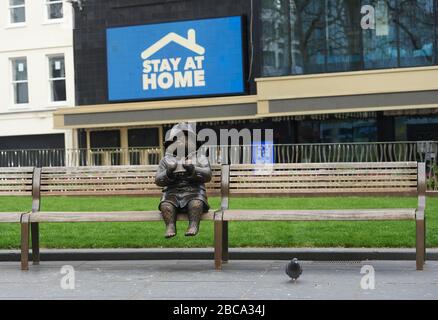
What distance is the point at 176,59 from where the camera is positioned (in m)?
26.6

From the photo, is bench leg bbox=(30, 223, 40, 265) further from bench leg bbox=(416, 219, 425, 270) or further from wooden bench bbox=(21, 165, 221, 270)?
bench leg bbox=(416, 219, 425, 270)

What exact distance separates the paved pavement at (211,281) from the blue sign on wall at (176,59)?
18.1 metres

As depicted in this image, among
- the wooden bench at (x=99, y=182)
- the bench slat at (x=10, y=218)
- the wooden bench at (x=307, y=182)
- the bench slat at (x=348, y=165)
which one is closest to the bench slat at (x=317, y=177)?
the wooden bench at (x=307, y=182)

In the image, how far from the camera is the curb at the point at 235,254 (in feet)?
26.8

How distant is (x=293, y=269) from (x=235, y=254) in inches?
70.3

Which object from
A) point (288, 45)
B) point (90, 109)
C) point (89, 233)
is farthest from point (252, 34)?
point (89, 233)

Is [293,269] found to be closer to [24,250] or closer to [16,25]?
[24,250]

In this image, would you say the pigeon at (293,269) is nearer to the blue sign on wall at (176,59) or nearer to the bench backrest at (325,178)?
the bench backrest at (325,178)

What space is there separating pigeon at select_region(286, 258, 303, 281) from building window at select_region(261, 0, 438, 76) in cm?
1683

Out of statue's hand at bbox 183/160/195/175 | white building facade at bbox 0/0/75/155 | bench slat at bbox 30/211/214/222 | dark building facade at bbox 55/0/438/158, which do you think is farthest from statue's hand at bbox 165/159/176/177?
white building facade at bbox 0/0/75/155

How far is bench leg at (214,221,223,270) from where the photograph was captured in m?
7.78

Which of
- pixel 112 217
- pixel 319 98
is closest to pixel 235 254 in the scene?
pixel 112 217

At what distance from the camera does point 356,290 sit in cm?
658

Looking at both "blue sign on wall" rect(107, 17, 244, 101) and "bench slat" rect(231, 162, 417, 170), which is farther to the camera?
"blue sign on wall" rect(107, 17, 244, 101)
